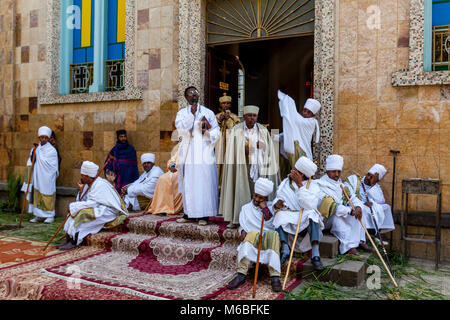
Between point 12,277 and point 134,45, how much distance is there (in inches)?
194

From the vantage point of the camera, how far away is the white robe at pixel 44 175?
27.3 ft

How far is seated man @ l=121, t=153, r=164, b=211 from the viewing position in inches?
291

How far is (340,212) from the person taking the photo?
510cm

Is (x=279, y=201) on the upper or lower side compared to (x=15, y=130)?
lower

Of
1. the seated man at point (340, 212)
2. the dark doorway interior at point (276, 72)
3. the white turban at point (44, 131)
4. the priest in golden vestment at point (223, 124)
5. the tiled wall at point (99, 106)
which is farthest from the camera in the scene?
the dark doorway interior at point (276, 72)

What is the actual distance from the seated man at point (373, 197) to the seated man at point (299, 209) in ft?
3.01

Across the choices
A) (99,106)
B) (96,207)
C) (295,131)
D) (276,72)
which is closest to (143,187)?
(96,207)

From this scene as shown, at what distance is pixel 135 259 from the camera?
5.42 metres

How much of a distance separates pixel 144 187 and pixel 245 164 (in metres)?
2.42

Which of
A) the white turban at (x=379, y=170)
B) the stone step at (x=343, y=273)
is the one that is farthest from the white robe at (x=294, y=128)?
the stone step at (x=343, y=273)

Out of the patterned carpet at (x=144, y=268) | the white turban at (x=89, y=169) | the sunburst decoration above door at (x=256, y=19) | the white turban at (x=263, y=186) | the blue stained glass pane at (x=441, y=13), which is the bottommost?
the patterned carpet at (x=144, y=268)

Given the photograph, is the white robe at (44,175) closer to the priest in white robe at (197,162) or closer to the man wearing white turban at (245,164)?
the priest in white robe at (197,162)
